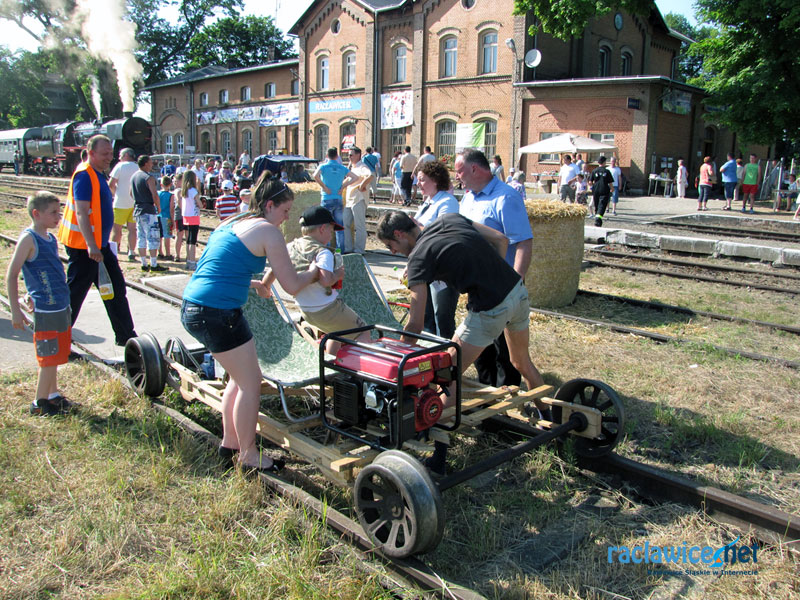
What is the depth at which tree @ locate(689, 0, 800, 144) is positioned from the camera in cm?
2092

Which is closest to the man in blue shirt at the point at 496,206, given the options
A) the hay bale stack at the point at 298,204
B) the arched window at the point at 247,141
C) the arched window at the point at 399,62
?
the hay bale stack at the point at 298,204

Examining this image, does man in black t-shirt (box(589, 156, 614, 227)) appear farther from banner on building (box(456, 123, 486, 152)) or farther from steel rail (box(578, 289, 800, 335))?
banner on building (box(456, 123, 486, 152))

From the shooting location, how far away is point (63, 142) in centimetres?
3862

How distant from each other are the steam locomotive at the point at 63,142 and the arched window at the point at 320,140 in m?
11.0

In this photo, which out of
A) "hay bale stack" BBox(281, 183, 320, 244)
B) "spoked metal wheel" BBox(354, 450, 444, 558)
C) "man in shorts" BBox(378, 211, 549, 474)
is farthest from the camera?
"hay bale stack" BBox(281, 183, 320, 244)

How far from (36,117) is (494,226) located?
86.0m

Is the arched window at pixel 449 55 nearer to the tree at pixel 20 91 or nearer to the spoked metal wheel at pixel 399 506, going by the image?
the spoked metal wheel at pixel 399 506

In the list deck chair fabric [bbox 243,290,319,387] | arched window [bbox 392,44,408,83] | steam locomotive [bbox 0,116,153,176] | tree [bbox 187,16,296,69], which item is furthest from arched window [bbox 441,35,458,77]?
tree [bbox 187,16,296,69]

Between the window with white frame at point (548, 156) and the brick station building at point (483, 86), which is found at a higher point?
the brick station building at point (483, 86)

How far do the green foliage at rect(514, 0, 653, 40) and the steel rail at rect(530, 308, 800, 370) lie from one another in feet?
56.5

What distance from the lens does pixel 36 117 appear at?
251ft

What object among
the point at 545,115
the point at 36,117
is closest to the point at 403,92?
the point at 545,115

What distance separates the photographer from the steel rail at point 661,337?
6384mm

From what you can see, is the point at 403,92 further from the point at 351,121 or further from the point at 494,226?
the point at 494,226
